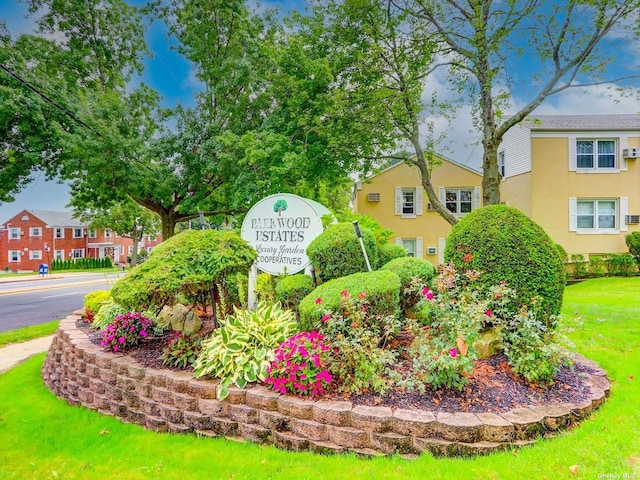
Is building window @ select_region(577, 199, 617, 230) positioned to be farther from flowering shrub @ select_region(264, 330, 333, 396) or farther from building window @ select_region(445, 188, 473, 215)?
flowering shrub @ select_region(264, 330, 333, 396)

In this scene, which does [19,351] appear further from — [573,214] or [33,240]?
[33,240]

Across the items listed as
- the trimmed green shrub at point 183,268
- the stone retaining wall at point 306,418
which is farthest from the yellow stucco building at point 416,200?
the trimmed green shrub at point 183,268

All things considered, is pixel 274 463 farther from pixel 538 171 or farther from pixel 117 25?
pixel 538 171

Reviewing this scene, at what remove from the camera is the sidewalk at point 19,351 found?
5.98 meters

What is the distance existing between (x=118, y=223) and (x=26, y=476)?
32391 mm

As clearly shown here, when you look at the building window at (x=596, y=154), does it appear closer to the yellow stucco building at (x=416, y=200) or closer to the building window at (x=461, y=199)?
the yellow stucco building at (x=416, y=200)

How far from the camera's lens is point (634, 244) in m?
13.4

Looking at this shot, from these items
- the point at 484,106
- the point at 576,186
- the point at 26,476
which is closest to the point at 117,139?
the point at 26,476

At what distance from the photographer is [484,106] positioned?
10.8m

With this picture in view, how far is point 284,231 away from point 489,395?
3.48 metres

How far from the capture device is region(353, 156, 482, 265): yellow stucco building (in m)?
16.7

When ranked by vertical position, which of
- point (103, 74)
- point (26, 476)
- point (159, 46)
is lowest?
point (26, 476)

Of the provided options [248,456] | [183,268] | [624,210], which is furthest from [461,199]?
[248,456]

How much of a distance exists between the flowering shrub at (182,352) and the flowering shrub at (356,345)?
149cm
